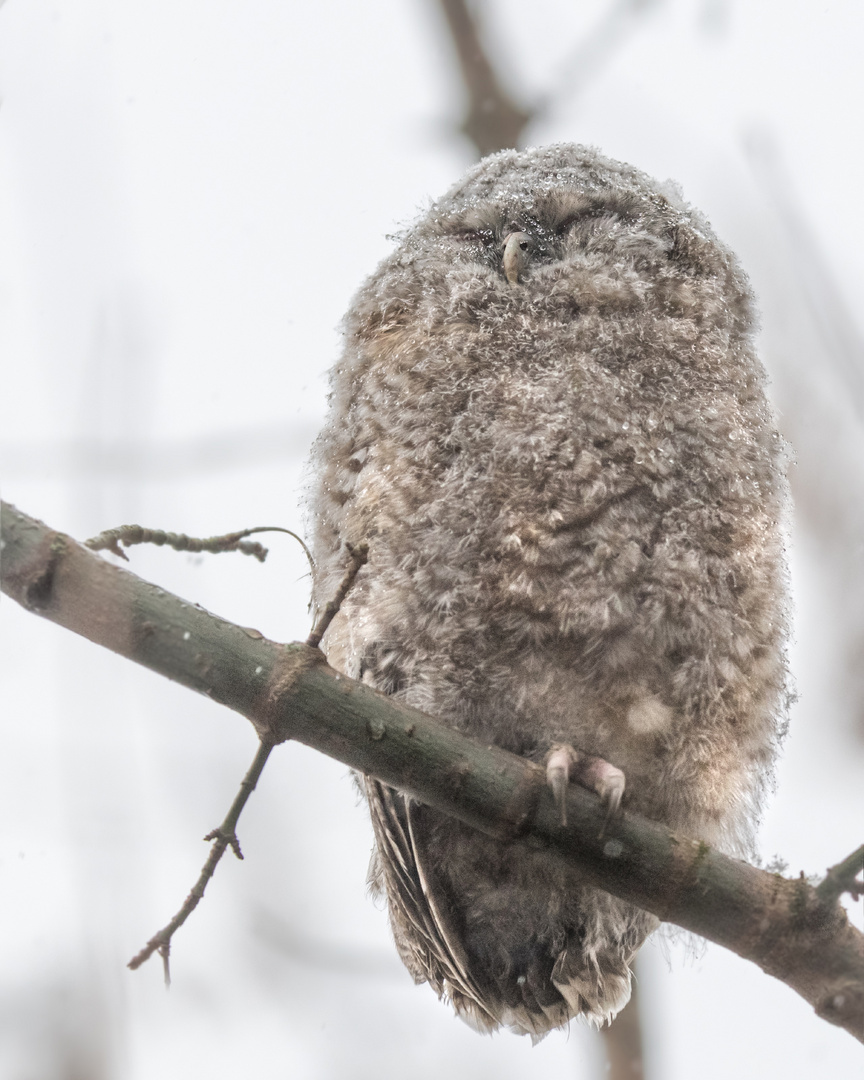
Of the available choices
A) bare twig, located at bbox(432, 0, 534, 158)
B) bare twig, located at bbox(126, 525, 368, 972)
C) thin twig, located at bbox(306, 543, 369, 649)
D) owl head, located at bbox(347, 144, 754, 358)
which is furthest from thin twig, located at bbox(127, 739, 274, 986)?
bare twig, located at bbox(432, 0, 534, 158)

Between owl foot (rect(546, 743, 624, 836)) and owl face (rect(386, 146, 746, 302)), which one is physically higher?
owl face (rect(386, 146, 746, 302))

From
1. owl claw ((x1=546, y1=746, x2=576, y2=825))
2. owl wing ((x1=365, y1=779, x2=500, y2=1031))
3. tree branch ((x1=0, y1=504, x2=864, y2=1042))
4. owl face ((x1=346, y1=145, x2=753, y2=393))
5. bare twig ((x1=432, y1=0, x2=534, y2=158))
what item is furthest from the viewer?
bare twig ((x1=432, y1=0, x2=534, y2=158))

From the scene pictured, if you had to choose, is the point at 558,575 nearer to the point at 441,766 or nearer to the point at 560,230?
the point at 441,766

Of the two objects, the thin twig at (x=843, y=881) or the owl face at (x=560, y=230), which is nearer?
the thin twig at (x=843, y=881)

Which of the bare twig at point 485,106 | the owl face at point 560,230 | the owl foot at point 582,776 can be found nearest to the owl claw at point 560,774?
the owl foot at point 582,776

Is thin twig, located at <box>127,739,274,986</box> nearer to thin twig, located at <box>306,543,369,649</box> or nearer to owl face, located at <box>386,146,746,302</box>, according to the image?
thin twig, located at <box>306,543,369,649</box>

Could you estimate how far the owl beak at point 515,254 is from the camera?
1.63 metres

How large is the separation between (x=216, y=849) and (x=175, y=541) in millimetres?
354

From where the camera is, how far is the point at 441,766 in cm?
114

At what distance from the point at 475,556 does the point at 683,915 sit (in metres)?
0.54

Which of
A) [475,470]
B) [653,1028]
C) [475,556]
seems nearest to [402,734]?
[475,556]

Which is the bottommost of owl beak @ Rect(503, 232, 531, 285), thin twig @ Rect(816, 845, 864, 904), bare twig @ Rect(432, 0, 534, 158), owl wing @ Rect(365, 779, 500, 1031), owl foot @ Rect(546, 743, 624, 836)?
owl wing @ Rect(365, 779, 500, 1031)

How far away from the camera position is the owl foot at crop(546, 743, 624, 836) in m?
1.20

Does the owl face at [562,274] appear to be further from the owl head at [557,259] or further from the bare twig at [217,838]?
the bare twig at [217,838]
